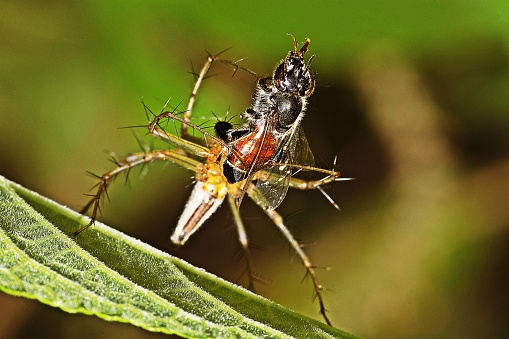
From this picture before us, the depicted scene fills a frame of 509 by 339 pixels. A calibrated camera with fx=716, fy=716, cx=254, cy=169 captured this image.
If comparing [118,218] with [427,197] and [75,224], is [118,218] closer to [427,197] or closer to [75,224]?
[75,224]

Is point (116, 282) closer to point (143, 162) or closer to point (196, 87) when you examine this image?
point (143, 162)

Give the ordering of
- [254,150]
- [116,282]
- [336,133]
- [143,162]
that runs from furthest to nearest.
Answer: [336,133], [143,162], [254,150], [116,282]

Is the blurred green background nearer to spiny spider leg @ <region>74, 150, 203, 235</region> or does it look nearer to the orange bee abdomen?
spiny spider leg @ <region>74, 150, 203, 235</region>

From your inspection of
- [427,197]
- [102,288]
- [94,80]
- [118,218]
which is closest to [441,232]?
[427,197]

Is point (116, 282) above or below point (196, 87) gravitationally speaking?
below

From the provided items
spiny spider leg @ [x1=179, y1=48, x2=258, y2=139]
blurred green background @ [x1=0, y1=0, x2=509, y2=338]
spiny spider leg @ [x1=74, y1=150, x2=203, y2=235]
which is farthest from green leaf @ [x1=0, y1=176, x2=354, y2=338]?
blurred green background @ [x1=0, y1=0, x2=509, y2=338]

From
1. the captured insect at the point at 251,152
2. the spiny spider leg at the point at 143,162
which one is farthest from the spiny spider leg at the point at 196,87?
the spiny spider leg at the point at 143,162

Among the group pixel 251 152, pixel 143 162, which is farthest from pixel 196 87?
pixel 251 152
